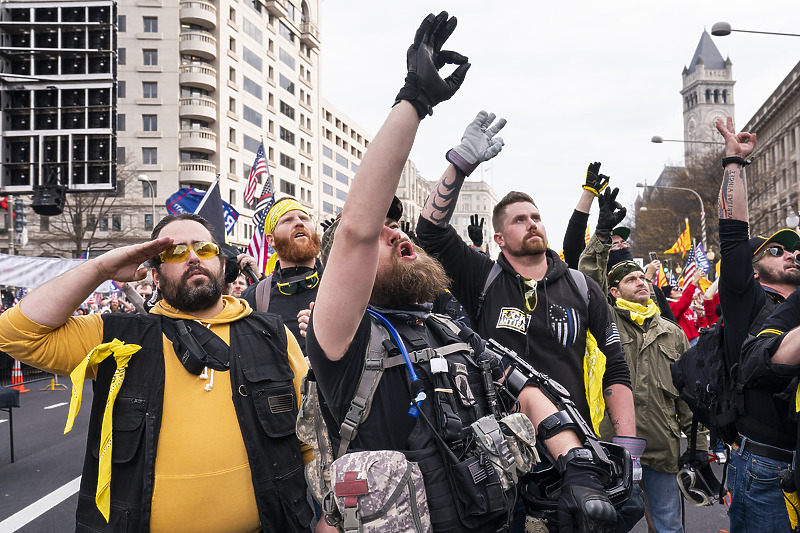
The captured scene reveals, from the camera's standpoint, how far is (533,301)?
→ 11.5 ft

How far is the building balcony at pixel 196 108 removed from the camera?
5081 centimetres

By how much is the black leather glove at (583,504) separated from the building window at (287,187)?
62.2 meters

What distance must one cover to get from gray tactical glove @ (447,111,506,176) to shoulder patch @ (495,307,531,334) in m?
0.92

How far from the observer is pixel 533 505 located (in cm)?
213

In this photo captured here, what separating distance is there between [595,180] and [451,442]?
2874 millimetres

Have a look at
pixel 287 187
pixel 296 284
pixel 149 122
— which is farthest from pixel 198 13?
pixel 296 284

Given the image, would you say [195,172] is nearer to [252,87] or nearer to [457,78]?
[252,87]

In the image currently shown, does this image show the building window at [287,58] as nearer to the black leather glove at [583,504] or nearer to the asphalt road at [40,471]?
the asphalt road at [40,471]

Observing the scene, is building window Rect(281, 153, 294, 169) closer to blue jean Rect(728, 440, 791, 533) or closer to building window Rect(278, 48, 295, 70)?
building window Rect(278, 48, 295, 70)

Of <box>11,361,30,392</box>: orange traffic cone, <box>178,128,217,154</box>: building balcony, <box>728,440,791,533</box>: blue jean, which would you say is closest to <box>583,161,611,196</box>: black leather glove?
<box>728,440,791,533</box>: blue jean

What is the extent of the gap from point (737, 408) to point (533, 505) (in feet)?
5.65

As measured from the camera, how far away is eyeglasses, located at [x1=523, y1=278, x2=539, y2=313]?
11.4ft

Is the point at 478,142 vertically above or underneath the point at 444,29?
underneath

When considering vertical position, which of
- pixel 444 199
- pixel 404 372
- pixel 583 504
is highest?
pixel 444 199
